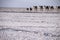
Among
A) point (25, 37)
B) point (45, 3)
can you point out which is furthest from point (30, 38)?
point (45, 3)

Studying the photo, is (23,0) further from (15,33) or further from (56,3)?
(15,33)

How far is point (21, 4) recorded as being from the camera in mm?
1290

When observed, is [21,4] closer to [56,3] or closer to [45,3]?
[45,3]

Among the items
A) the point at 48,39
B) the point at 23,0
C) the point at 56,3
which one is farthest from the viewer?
the point at 23,0

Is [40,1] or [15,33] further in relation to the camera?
[40,1]

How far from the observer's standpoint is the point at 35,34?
35cm

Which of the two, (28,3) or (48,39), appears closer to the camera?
(48,39)

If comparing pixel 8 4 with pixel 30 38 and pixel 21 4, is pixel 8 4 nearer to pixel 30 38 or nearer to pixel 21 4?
pixel 21 4

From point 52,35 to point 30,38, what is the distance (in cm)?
6

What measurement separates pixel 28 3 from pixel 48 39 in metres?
0.97

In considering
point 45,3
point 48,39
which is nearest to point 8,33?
point 48,39

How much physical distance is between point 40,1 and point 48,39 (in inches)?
37.3

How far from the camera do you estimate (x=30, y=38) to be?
33 centimetres

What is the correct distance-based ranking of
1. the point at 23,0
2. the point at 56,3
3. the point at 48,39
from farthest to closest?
the point at 23,0 < the point at 56,3 < the point at 48,39
